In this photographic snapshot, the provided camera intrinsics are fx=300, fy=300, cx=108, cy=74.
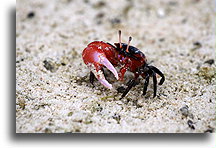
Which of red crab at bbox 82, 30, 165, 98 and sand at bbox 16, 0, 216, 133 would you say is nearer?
sand at bbox 16, 0, 216, 133

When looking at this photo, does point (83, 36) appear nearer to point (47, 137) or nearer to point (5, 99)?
point (5, 99)

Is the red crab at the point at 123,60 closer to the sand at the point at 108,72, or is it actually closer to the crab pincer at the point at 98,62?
the crab pincer at the point at 98,62

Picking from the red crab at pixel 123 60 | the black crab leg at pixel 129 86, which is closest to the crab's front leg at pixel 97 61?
the red crab at pixel 123 60

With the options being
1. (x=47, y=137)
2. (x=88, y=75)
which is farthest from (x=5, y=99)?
(x=88, y=75)

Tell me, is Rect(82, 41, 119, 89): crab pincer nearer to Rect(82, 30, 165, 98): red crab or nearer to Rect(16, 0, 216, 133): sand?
Rect(82, 30, 165, 98): red crab

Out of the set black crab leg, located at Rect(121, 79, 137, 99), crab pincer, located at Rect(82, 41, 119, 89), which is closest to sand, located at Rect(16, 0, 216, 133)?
black crab leg, located at Rect(121, 79, 137, 99)

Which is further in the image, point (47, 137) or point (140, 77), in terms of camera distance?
point (140, 77)

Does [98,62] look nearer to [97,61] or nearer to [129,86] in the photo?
[97,61]

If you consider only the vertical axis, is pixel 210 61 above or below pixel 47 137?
above
